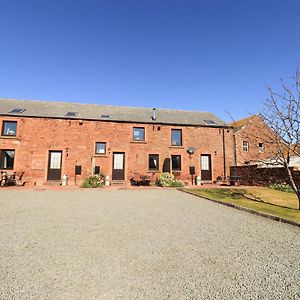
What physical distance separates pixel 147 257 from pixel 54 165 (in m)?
16.6

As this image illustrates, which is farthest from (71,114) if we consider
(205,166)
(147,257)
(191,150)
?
(147,257)

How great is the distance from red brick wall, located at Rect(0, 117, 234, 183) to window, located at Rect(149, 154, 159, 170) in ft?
1.18

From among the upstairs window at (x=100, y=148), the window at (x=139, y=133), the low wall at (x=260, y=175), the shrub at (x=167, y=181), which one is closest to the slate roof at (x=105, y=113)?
the window at (x=139, y=133)

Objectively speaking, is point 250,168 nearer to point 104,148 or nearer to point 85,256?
point 104,148

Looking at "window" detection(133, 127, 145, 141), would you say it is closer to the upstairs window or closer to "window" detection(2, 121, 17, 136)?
the upstairs window

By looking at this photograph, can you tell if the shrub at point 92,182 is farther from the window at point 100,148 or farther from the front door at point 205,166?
the front door at point 205,166

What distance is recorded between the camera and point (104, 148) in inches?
756

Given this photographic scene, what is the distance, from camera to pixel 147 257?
3850 millimetres

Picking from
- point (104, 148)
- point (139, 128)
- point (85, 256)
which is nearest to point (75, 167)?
point (104, 148)

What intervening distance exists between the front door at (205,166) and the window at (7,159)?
1576 cm

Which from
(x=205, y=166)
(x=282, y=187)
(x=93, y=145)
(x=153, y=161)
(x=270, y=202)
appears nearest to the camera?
(x=270, y=202)

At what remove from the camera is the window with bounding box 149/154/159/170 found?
19641mm

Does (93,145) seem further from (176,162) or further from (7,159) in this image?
(176,162)

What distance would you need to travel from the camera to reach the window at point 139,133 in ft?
65.6
